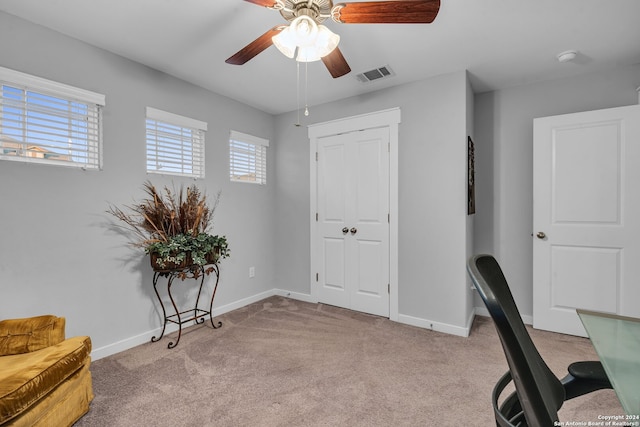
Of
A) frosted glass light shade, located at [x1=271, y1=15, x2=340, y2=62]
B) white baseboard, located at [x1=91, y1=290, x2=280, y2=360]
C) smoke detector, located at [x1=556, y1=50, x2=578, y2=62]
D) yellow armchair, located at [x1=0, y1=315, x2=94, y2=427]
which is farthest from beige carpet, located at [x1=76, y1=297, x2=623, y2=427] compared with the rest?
smoke detector, located at [x1=556, y1=50, x2=578, y2=62]

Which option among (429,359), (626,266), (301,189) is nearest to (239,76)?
(301,189)

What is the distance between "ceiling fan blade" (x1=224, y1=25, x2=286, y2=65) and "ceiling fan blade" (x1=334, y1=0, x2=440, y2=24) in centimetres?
36

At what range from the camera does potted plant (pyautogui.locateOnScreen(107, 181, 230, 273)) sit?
2.47 m

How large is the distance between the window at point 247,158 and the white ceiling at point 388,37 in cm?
74

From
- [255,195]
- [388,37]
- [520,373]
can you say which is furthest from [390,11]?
[255,195]

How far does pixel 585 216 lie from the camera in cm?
276

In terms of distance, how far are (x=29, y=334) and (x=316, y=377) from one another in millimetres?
1789

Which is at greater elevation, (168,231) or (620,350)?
(168,231)

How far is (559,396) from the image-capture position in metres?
0.90

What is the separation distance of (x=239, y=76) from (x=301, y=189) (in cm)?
154

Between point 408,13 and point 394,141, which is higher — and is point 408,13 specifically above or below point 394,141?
above

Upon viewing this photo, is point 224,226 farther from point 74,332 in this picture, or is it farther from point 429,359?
point 429,359

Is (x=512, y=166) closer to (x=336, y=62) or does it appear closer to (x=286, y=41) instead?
(x=336, y=62)

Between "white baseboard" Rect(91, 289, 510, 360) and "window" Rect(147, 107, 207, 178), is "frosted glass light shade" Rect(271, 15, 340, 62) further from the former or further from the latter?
"white baseboard" Rect(91, 289, 510, 360)
